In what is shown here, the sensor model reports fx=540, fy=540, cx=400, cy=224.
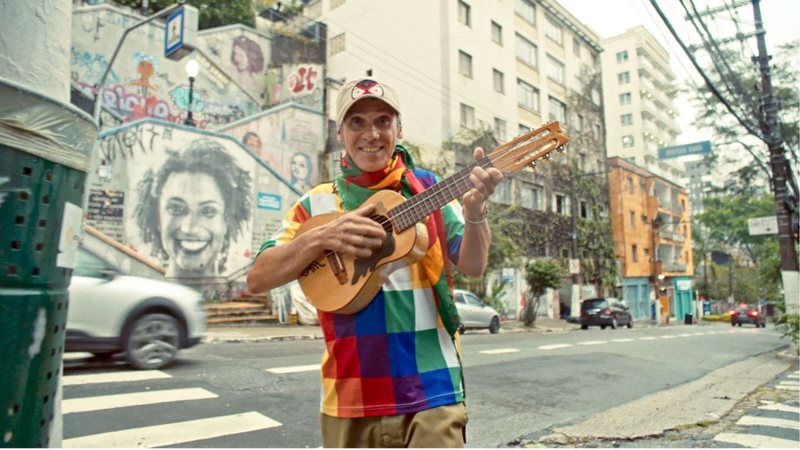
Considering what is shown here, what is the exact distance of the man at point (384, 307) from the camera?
5.31ft

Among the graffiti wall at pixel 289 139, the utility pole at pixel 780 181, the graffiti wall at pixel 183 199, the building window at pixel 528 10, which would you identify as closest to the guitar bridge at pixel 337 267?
the building window at pixel 528 10

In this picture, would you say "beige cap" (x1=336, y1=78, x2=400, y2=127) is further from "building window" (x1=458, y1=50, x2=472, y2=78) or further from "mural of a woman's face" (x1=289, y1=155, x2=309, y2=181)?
"building window" (x1=458, y1=50, x2=472, y2=78)

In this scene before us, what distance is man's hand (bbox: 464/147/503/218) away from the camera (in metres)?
1.69

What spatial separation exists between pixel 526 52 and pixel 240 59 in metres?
16.8

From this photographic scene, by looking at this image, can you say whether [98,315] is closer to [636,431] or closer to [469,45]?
[636,431]

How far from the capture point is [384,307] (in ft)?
5.48

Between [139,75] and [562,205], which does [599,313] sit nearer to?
[562,205]

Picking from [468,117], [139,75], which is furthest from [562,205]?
[139,75]

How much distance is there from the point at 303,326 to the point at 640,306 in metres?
30.9

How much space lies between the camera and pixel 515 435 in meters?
4.43

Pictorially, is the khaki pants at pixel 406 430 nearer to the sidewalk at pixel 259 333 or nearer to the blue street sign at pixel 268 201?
the sidewalk at pixel 259 333

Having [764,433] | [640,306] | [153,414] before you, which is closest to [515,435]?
[764,433]

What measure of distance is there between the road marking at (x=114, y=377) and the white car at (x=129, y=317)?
1.05 feet

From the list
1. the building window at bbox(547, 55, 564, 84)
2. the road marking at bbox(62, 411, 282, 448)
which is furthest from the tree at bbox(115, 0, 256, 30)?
the road marking at bbox(62, 411, 282, 448)
